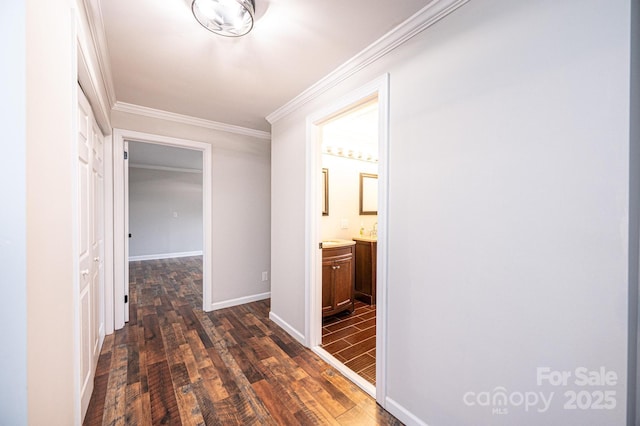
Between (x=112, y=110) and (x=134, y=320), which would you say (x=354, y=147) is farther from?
(x=134, y=320)

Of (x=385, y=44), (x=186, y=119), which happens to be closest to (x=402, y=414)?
(x=385, y=44)

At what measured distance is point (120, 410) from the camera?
1.62 meters

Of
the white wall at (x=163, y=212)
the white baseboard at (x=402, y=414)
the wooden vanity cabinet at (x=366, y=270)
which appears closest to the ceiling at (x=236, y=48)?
the wooden vanity cabinet at (x=366, y=270)

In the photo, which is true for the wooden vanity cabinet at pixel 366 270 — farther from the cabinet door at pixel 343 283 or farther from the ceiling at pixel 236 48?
the ceiling at pixel 236 48

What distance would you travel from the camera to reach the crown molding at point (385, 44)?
1.35m

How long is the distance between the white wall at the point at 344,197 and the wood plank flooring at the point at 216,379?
1.51 metres

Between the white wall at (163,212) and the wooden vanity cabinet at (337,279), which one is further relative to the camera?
the white wall at (163,212)

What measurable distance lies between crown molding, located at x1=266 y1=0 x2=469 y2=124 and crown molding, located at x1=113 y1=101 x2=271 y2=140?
120 cm

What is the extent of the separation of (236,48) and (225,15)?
0.34m

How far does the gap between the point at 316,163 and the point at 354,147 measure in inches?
63.6

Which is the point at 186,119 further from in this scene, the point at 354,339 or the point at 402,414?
the point at 402,414

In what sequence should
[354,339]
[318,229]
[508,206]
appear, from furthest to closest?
[354,339] < [318,229] < [508,206]

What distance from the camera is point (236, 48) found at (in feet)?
5.81

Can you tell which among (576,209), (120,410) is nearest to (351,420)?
(120,410)
